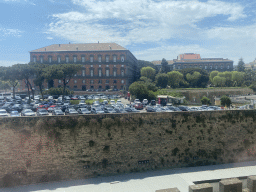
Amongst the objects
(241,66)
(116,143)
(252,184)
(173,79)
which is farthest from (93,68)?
(241,66)

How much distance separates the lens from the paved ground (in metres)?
14.2

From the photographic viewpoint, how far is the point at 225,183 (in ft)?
34.9

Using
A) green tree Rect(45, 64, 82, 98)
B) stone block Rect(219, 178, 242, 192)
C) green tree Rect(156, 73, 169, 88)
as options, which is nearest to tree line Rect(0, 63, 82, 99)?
green tree Rect(45, 64, 82, 98)

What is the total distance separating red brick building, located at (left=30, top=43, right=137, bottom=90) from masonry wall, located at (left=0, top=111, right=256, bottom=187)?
46.5 m

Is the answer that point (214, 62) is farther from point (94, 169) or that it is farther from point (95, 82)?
point (94, 169)

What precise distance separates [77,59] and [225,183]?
5894cm

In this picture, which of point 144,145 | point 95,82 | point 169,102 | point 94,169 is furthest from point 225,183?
point 95,82

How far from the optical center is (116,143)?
16422 millimetres

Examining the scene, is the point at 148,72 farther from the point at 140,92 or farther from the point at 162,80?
the point at 140,92

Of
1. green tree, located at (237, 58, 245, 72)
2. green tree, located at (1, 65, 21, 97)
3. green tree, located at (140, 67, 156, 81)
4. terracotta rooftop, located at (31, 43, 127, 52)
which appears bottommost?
green tree, located at (1, 65, 21, 97)

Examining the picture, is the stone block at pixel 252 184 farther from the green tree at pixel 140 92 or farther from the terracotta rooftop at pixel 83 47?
the terracotta rooftop at pixel 83 47

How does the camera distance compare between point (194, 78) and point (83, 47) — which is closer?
point (83, 47)

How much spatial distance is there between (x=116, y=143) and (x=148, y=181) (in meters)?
3.54

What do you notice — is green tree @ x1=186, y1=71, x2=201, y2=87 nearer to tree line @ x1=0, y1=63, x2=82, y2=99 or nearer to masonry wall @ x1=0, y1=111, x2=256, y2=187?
tree line @ x1=0, y1=63, x2=82, y2=99
